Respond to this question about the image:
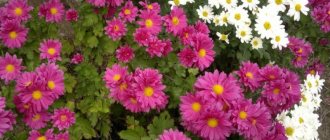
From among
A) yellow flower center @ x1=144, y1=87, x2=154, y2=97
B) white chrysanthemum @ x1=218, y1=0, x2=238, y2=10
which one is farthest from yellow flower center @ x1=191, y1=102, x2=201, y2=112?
white chrysanthemum @ x1=218, y1=0, x2=238, y2=10

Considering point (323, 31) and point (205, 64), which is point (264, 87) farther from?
point (323, 31)

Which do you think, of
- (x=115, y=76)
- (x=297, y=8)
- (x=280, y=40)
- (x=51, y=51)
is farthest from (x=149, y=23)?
(x=297, y=8)

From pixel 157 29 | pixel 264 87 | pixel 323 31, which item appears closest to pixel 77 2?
pixel 157 29

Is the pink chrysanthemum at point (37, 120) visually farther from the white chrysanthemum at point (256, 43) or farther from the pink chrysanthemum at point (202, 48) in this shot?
the white chrysanthemum at point (256, 43)

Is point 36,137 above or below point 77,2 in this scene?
below

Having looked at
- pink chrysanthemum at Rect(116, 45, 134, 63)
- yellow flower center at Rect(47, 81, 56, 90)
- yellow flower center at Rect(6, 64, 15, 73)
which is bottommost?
yellow flower center at Rect(47, 81, 56, 90)

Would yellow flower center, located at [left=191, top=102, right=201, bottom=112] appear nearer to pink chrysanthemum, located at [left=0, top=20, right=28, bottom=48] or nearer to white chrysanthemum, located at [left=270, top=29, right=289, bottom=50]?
white chrysanthemum, located at [left=270, top=29, right=289, bottom=50]
